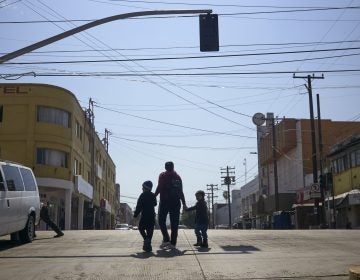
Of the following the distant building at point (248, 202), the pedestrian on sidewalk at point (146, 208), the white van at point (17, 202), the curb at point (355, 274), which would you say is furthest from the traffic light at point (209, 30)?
the distant building at point (248, 202)

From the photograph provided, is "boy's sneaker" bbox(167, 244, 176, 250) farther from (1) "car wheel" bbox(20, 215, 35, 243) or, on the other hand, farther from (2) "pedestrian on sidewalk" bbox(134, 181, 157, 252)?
(1) "car wheel" bbox(20, 215, 35, 243)

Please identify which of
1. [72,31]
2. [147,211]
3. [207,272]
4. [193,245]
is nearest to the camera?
[207,272]

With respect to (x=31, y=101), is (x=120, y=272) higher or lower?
lower

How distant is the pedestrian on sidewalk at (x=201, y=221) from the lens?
42.7 ft

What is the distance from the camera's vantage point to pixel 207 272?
916 centimetres

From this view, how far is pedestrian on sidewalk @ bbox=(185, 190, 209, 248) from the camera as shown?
13.0 metres

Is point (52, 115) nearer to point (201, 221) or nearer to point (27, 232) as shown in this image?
point (27, 232)

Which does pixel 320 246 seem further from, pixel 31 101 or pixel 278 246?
pixel 31 101

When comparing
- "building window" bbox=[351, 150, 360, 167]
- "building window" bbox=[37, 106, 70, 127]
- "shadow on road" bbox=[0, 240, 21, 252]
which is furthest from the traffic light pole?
"building window" bbox=[351, 150, 360, 167]

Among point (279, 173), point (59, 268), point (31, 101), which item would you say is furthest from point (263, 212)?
point (59, 268)

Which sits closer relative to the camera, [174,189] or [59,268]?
[59,268]

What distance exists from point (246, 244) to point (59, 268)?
5.33 metres

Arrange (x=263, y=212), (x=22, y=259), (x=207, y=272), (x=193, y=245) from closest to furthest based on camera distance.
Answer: (x=207, y=272), (x=22, y=259), (x=193, y=245), (x=263, y=212)

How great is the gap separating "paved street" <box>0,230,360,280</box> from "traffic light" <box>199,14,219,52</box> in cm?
589
